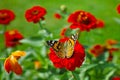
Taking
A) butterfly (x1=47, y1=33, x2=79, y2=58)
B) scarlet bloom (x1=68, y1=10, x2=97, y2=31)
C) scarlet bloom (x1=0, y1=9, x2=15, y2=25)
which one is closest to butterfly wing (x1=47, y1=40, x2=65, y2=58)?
butterfly (x1=47, y1=33, x2=79, y2=58)

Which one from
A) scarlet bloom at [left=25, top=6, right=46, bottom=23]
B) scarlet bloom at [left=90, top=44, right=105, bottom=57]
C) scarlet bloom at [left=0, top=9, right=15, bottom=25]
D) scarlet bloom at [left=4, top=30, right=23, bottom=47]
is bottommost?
scarlet bloom at [left=4, top=30, right=23, bottom=47]

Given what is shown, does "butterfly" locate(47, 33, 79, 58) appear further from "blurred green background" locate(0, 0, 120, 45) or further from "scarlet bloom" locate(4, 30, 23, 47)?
"blurred green background" locate(0, 0, 120, 45)

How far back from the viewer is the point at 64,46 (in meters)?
1.84

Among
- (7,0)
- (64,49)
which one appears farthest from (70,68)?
(7,0)

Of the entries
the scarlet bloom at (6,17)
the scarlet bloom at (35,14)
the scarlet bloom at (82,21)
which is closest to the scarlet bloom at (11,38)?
the scarlet bloom at (6,17)

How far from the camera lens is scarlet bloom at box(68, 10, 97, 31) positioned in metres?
2.39

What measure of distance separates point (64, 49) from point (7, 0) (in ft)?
13.9

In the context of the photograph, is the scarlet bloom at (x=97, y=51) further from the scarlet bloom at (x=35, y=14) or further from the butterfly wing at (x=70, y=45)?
the butterfly wing at (x=70, y=45)

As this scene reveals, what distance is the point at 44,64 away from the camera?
2574mm

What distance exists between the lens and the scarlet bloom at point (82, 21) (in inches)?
94.0

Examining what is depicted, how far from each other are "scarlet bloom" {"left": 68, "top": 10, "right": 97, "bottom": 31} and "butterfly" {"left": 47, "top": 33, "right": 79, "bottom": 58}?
54cm

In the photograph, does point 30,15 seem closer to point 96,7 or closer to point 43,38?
point 43,38

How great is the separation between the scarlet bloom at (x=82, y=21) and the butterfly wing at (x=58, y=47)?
54 cm

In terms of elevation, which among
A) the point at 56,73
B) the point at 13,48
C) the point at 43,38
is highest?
the point at 43,38
